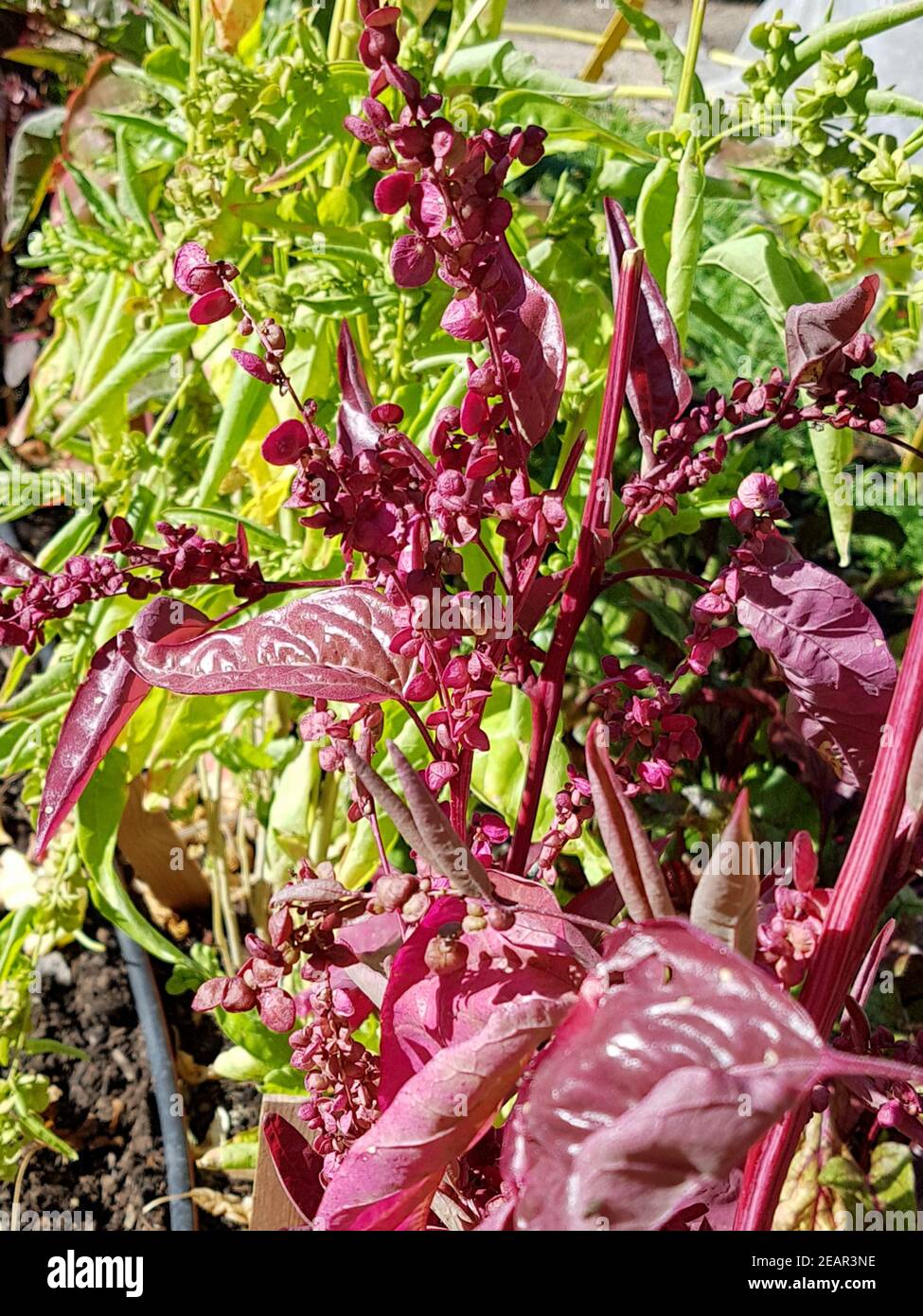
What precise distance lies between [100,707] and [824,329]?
40cm

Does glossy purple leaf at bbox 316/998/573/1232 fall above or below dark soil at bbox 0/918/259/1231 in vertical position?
above

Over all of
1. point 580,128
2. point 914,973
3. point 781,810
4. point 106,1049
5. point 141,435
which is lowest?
point 106,1049

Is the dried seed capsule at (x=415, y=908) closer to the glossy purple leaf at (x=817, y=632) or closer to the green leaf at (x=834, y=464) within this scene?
the glossy purple leaf at (x=817, y=632)

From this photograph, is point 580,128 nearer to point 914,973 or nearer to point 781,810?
point 781,810

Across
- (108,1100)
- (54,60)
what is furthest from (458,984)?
(54,60)

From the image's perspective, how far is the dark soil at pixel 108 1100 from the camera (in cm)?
118

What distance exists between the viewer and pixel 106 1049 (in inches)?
51.8

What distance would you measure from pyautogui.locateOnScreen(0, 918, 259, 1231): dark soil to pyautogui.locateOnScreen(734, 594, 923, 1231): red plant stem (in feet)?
2.95

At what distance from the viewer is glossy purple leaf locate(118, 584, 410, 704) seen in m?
0.50

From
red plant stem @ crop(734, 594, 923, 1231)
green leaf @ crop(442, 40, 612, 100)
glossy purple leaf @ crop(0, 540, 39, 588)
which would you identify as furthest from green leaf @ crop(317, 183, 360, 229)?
red plant stem @ crop(734, 594, 923, 1231)

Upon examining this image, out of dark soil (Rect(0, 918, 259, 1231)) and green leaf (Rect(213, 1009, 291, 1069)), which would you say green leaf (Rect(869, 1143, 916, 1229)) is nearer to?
green leaf (Rect(213, 1009, 291, 1069))

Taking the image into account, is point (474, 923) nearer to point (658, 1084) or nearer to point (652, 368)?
point (658, 1084)
